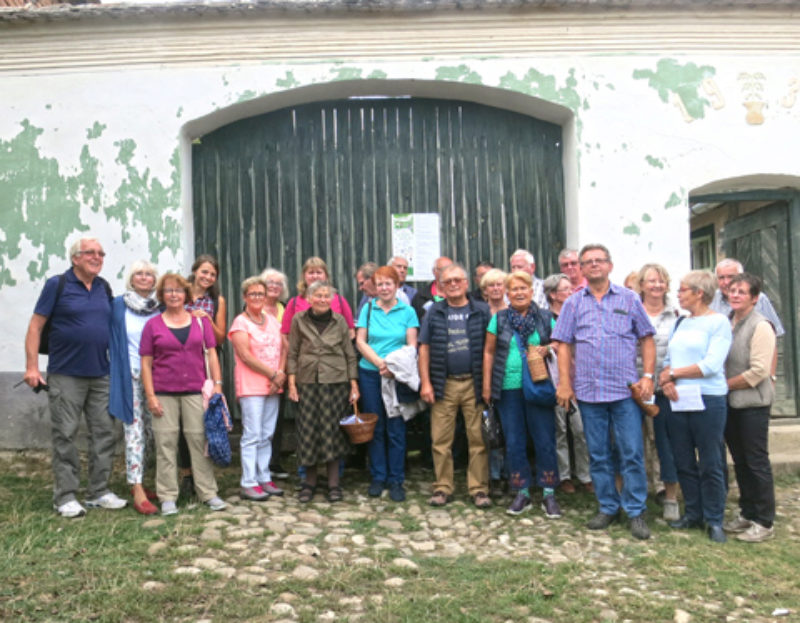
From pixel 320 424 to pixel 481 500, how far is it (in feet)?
4.19

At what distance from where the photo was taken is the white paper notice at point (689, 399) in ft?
14.0

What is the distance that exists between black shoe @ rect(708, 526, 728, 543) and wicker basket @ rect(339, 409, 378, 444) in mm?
2322

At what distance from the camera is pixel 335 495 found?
197 inches

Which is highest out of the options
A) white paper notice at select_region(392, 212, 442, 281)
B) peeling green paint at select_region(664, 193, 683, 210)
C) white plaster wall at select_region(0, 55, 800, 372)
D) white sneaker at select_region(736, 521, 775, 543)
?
white plaster wall at select_region(0, 55, 800, 372)

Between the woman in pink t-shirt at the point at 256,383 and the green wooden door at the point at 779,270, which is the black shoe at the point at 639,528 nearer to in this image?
the woman in pink t-shirt at the point at 256,383

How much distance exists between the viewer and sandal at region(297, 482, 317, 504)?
4961 millimetres

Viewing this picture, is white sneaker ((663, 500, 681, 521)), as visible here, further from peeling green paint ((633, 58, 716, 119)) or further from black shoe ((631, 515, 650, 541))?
peeling green paint ((633, 58, 716, 119))

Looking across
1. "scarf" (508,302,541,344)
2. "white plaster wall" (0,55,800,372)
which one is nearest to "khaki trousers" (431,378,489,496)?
"scarf" (508,302,541,344)

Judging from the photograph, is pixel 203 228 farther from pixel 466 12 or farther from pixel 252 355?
pixel 466 12

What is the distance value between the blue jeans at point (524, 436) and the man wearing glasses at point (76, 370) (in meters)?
2.71

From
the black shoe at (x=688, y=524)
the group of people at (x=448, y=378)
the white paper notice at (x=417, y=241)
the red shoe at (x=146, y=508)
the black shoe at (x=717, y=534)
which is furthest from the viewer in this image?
the white paper notice at (x=417, y=241)

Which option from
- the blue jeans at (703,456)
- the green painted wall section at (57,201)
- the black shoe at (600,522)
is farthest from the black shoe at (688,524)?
the green painted wall section at (57,201)

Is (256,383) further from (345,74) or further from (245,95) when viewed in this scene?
(345,74)

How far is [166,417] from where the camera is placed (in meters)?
4.70
